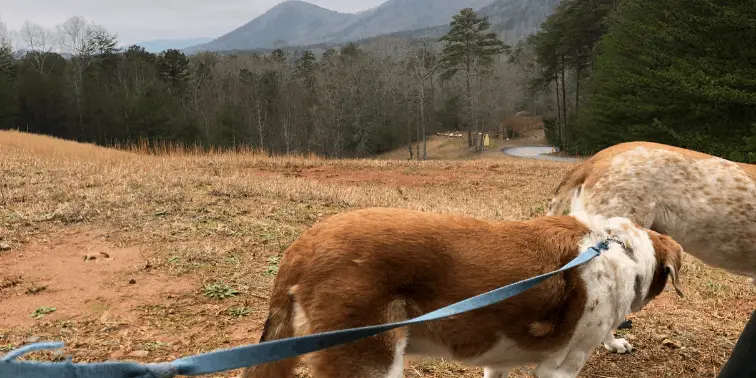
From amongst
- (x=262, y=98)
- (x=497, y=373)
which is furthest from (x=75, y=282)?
(x=262, y=98)

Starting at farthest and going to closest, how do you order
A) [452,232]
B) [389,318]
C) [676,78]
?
[676,78] < [452,232] < [389,318]

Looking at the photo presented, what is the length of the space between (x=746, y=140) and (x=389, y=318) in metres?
24.6

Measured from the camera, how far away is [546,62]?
49312 mm

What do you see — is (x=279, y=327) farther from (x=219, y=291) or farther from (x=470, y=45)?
(x=470, y=45)

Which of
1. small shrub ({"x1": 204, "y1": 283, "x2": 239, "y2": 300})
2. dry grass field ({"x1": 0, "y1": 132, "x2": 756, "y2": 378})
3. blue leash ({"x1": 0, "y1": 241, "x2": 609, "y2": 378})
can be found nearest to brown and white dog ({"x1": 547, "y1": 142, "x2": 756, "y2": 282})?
dry grass field ({"x1": 0, "y1": 132, "x2": 756, "y2": 378})

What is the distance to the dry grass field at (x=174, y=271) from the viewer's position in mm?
4148

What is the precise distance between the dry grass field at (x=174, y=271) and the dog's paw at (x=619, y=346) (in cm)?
7

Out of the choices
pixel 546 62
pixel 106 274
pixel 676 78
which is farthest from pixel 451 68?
pixel 106 274

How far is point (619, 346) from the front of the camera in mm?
4277

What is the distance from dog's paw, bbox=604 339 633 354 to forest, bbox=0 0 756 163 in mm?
17469

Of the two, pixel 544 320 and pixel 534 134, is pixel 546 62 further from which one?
pixel 544 320

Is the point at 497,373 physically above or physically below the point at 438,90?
below

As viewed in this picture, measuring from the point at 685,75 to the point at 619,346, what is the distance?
85.1 feet

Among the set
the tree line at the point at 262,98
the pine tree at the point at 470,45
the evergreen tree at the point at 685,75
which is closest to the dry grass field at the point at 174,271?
the evergreen tree at the point at 685,75
